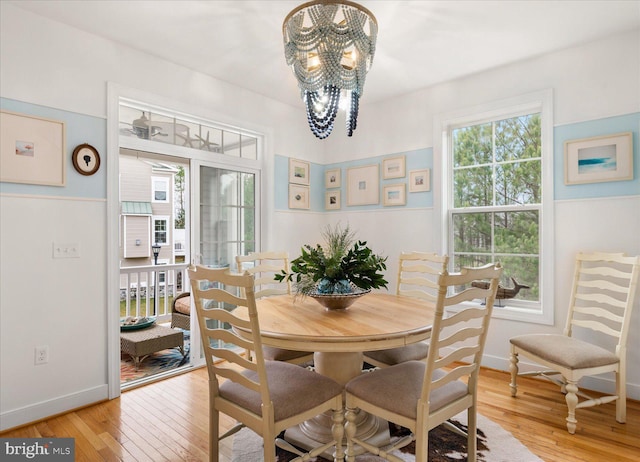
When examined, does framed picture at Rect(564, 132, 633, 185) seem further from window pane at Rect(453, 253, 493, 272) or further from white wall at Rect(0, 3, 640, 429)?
window pane at Rect(453, 253, 493, 272)

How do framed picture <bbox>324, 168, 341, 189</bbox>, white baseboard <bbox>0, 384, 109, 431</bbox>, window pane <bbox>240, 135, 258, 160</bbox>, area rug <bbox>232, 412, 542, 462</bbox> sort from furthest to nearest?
framed picture <bbox>324, 168, 341, 189</bbox>
window pane <bbox>240, 135, 258, 160</bbox>
white baseboard <bbox>0, 384, 109, 431</bbox>
area rug <bbox>232, 412, 542, 462</bbox>

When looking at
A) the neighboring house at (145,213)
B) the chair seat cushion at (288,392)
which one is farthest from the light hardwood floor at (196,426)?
the neighboring house at (145,213)

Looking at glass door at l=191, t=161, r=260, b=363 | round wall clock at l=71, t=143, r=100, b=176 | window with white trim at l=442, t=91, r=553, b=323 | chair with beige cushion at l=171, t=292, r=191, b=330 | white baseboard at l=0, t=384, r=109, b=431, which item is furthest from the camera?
chair with beige cushion at l=171, t=292, r=191, b=330

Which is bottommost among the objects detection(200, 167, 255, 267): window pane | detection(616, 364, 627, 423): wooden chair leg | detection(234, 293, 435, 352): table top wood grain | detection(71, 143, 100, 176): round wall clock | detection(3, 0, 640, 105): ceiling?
detection(616, 364, 627, 423): wooden chair leg

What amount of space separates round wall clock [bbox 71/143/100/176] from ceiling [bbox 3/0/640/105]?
87 centimetres

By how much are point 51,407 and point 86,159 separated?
1.73 meters

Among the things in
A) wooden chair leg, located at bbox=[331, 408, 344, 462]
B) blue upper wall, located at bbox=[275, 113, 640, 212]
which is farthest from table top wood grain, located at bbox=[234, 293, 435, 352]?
blue upper wall, located at bbox=[275, 113, 640, 212]

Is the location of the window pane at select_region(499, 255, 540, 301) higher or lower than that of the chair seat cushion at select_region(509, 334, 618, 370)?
higher

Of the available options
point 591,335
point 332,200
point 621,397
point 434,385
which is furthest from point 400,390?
point 332,200

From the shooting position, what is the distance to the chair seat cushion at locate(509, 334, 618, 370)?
2217 mm

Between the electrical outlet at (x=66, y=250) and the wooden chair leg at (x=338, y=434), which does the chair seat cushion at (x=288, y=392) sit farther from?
the electrical outlet at (x=66, y=250)

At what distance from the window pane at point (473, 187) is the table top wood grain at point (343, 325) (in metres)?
1.65

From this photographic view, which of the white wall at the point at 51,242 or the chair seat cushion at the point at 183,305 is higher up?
the white wall at the point at 51,242

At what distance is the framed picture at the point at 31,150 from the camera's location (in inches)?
91.2
